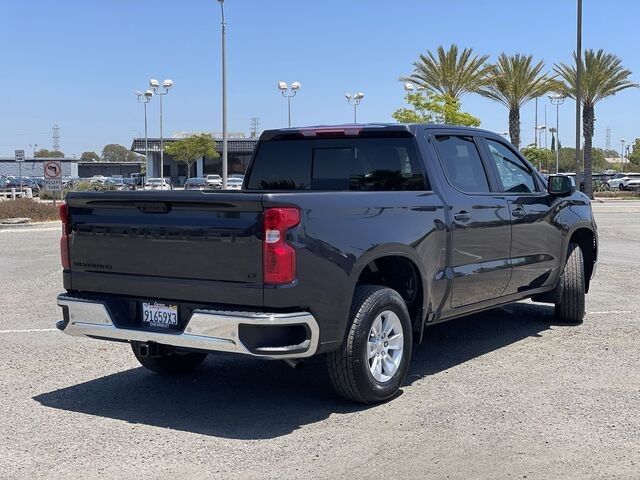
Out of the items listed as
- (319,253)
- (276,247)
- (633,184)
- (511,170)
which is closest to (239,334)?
(276,247)

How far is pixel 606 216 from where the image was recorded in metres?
30.2

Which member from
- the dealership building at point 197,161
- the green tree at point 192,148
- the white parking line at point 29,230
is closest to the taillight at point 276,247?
the white parking line at point 29,230

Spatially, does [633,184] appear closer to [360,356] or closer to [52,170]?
[52,170]

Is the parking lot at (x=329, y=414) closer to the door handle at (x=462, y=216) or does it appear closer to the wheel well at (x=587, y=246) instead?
the wheel well at (x=587, y=246)

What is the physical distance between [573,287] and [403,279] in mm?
3090

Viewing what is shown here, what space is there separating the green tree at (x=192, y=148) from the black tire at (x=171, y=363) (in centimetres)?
6655

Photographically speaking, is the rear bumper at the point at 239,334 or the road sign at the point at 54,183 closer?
the rear bumper at the point at 239,334

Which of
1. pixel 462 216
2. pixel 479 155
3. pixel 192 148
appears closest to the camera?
pixel 462 216

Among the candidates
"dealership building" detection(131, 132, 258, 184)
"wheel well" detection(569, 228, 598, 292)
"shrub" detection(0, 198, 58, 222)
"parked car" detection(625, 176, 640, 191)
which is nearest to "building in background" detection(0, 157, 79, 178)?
"dealership building" detection(131, 132, 258, 184)

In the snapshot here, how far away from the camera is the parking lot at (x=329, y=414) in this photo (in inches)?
182

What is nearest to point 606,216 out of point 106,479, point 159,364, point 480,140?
point 480,140

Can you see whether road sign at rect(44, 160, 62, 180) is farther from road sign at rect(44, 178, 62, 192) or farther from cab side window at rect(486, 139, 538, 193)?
cab side window at rect(486, 139, 538, 193)

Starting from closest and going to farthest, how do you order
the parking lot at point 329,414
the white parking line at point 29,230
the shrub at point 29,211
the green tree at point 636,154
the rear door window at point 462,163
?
the parking lot at point 329,414
the rear door window at point 462,163
the white parking line at point 29,230
the shrub at point 29,211
the green tree at point 636,154

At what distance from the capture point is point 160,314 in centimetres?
550
